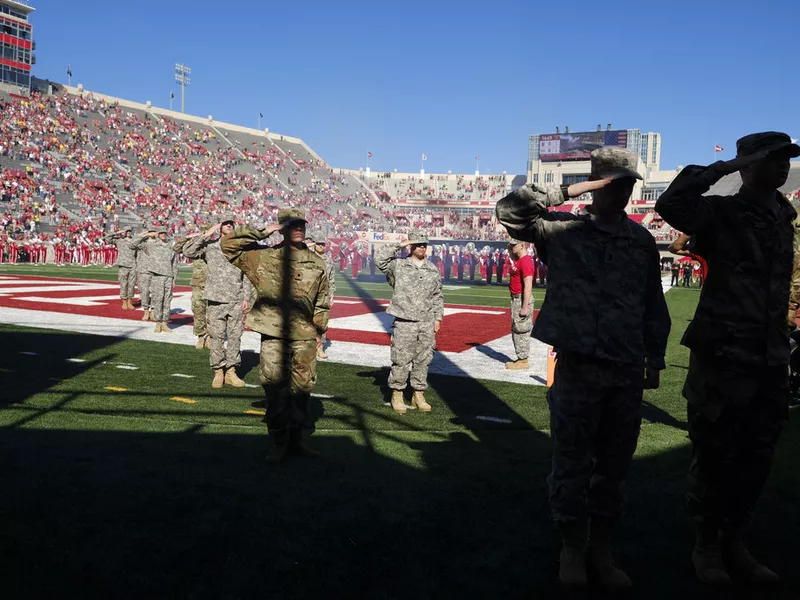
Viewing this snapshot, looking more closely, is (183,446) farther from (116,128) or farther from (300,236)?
(116,128)

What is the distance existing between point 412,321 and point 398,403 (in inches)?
33.0

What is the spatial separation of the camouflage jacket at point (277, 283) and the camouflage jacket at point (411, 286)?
1.70m

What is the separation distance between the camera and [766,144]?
3336 millimetres

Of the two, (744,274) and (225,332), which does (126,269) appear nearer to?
(225,332)

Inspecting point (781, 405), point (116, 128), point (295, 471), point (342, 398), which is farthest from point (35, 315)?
point (116, 128)

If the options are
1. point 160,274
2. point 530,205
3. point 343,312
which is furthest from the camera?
point 343,312

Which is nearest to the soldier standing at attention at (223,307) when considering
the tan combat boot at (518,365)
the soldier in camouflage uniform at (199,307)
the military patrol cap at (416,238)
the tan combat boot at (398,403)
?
Answer: the tan combat boot at (398,403)

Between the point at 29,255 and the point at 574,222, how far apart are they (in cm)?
3820

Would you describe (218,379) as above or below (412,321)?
below

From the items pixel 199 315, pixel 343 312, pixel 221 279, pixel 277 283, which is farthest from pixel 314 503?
pixel 343 312

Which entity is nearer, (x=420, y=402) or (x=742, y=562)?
(x=742, y=562)

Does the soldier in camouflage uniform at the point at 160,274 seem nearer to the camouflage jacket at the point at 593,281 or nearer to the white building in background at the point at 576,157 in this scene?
the camouflage jacket at the point at 593,281

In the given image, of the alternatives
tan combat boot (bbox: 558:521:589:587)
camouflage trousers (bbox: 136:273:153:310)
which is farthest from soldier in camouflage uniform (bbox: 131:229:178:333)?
tan combat boot (bbox: 558:521:589:587)

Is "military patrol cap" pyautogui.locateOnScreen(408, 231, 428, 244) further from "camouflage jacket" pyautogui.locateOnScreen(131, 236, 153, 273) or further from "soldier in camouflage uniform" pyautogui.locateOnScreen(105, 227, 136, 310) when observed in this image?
"soldier in camouflage uniform" pyautogui.locateOnScreen(105, 227, 136, 310)
